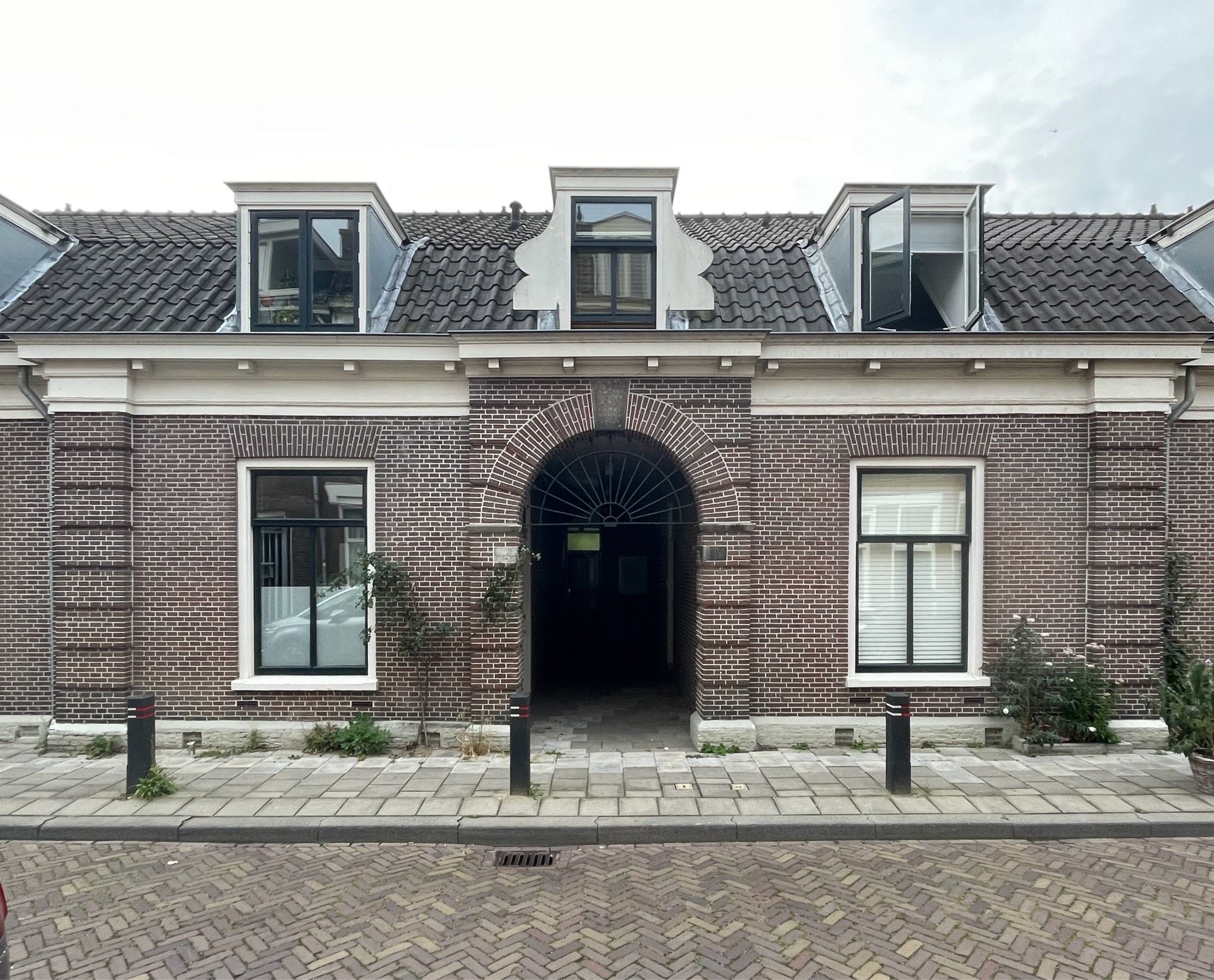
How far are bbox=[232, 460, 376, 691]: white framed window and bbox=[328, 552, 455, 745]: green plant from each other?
35 cm

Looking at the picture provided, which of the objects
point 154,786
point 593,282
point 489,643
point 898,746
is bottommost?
point 154,786

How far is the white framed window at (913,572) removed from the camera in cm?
871

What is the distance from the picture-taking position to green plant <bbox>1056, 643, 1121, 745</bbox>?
26.8 ft

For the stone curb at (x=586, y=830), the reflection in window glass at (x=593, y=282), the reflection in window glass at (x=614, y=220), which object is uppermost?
the reflection in window glass at (x=614, y=220)

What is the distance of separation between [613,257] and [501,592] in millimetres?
4419

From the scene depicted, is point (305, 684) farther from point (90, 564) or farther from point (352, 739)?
point (90, 564)

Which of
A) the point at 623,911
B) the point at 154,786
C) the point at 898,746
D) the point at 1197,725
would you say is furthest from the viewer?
the point at 1197,725

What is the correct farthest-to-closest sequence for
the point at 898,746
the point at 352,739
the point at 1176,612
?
1. the point at 1176,612
2. the point at 352,739
3. the point at 898,746

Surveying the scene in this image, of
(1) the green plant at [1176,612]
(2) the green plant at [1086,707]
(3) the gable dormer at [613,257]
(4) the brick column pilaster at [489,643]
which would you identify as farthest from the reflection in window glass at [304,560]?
(1) the green plant at [1176,612]

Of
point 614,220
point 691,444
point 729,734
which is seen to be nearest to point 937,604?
point 729,734

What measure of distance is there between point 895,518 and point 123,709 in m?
9.97

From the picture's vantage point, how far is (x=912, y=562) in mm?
8742

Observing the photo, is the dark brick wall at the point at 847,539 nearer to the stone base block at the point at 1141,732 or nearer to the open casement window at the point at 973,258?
the stone base block at the point at 1141,732

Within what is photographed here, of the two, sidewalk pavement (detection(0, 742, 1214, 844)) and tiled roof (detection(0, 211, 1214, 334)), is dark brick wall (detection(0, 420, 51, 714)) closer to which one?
sidewalk pavement (detection(0, 742, 1214, 844))
